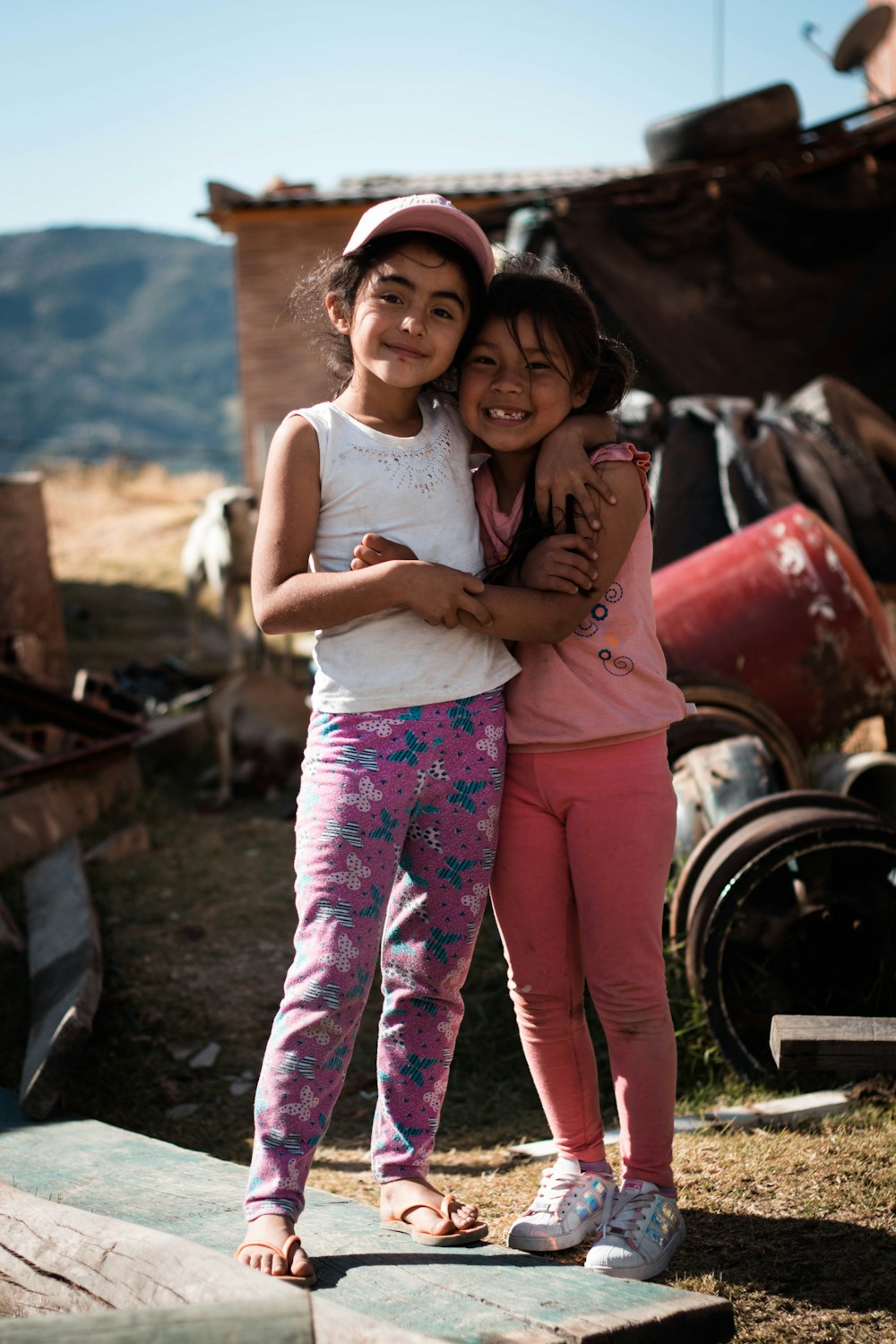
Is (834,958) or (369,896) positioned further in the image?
(834,958)

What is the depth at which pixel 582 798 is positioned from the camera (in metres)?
2.27

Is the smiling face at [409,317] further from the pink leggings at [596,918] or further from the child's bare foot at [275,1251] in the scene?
the child's bare foot at [275,1251]

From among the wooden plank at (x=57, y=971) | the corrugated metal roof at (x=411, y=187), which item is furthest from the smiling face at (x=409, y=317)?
the corrugated metal roof at (x=411, y=187)

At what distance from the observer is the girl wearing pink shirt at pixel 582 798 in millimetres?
2252

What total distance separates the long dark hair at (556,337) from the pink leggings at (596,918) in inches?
16.4

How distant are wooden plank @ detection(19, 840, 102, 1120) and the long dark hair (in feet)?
6.15

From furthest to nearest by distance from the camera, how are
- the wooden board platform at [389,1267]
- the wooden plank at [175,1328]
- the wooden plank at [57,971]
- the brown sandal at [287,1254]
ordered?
the wooden plank at [57,971] < the brown sandal at [287,1254] < the wooden board platform at [389,1267] < the wooden plank at [175,1328]

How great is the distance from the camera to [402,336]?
7.37 ft

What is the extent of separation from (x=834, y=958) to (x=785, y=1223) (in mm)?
1001

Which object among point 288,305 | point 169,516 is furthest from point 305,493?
point 169,516

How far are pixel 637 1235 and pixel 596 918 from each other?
559 mm

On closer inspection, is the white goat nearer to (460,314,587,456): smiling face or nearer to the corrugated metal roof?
the corrugated metal roof

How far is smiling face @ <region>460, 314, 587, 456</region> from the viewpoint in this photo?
2.26m

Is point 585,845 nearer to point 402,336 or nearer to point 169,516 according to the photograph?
point 402,336
